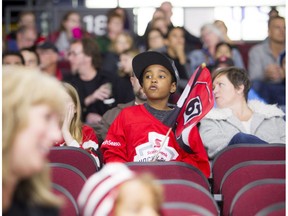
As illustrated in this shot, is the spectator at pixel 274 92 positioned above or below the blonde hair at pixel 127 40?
below

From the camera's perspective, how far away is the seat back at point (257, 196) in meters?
4.04

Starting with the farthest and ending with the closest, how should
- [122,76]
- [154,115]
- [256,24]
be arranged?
[256,24]
[122,76]
[154,115]

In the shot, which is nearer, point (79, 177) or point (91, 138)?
point (79, 177)

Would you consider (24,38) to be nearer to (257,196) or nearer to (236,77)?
(236,77)

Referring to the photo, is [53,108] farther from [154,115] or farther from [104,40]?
[104,40]

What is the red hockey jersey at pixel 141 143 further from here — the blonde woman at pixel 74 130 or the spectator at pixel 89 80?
the spectator at pixel 89 80

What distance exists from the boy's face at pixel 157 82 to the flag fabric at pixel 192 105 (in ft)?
1.21

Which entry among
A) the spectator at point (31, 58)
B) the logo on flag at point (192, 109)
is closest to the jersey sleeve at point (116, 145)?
the logo on flag at point (192, 109)

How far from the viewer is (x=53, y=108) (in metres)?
2.55

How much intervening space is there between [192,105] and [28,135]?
236cm

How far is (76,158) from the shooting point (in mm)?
4719

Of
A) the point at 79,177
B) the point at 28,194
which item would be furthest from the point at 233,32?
the point at 28,194

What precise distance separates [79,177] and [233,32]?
7704 millimetres

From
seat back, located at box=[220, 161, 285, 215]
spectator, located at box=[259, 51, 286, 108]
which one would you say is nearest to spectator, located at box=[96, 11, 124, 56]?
spectator, located at box=[259, 51, 286, 108]
